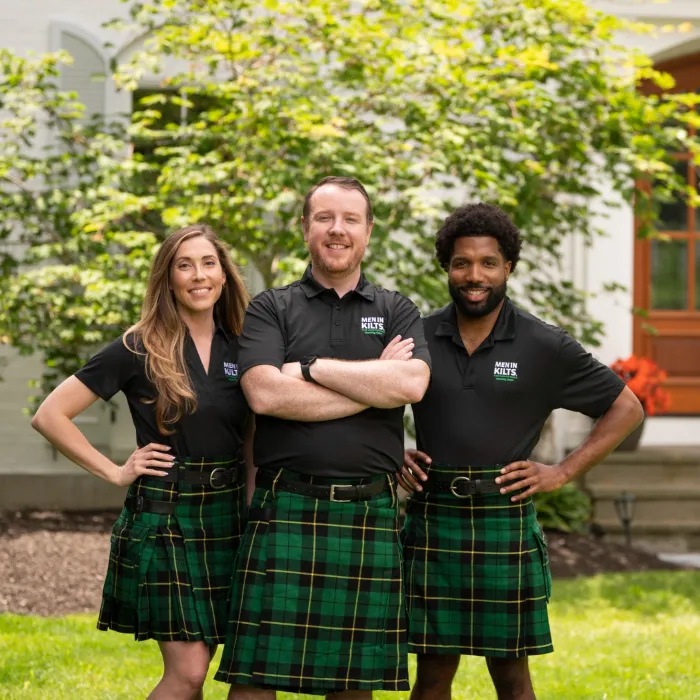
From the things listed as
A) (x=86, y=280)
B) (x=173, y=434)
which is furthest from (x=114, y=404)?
(x=173, y=434)

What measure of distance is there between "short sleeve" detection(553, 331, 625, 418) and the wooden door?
6.58 metres

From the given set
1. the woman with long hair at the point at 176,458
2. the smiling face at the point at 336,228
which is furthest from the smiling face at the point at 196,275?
the smiling face at the point at 336,228

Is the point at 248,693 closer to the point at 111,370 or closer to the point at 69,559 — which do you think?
the point at 111,370

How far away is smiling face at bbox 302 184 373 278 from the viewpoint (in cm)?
328

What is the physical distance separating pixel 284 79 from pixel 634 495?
4.03 meters

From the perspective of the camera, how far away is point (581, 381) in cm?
354

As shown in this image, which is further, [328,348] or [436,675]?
[436,675]

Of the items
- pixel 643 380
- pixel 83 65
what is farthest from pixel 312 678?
pixel 83 65

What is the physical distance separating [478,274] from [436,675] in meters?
1.19

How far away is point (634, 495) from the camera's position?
873cm

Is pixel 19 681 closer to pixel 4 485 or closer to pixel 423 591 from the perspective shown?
pixel 423 591

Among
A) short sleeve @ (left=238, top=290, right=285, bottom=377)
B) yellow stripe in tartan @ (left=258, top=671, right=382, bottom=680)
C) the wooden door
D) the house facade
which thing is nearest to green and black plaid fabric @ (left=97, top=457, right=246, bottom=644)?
yellow stripe in tartan @ (left=258, top=671, right=382, bottom=680)

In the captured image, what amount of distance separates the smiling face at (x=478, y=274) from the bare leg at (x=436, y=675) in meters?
1.02

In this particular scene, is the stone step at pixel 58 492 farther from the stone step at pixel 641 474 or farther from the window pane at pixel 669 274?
the window pane at pixel 669 274
